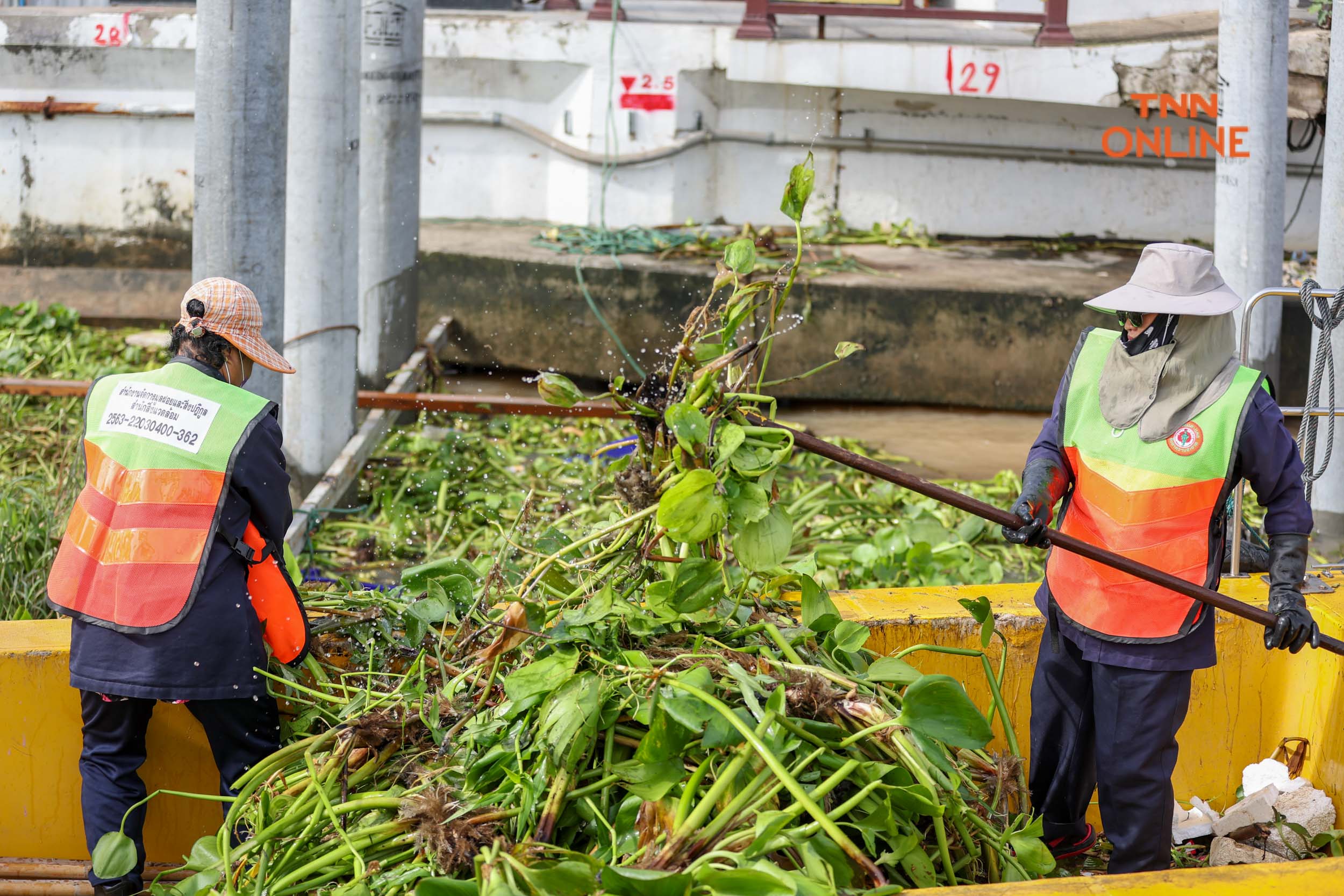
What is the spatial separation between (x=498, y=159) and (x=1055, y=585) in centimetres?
806

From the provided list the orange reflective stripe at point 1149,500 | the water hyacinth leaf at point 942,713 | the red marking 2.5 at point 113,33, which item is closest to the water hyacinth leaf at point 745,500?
the water hyacinth leaf at point 942,713

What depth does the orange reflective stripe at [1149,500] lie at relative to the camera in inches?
116

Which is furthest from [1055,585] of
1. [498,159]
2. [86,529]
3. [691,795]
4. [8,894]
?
[498,159]

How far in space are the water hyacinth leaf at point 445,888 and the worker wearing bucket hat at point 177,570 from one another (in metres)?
1.13

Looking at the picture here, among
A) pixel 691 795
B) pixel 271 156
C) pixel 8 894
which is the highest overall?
pixel 271 156

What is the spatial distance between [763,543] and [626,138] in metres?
7.80

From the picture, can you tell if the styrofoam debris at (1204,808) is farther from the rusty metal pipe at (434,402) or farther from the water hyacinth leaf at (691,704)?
the rusty metal pipe at (434,402)

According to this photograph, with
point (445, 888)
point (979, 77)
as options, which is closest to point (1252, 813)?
point (445, 888)

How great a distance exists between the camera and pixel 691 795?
86.1 inches

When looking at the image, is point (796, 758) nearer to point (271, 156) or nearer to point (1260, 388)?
A: point (1260, 388)

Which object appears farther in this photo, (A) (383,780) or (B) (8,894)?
(B) (8,894)

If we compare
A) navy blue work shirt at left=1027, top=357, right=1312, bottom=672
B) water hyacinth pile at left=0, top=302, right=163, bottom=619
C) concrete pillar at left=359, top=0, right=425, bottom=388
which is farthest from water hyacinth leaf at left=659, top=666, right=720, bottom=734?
concrete pillar at left=359, top=0, right=425, bottom=388

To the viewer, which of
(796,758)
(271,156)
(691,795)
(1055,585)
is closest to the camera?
(691,795)

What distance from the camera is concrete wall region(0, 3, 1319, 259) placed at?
32.3 feet
